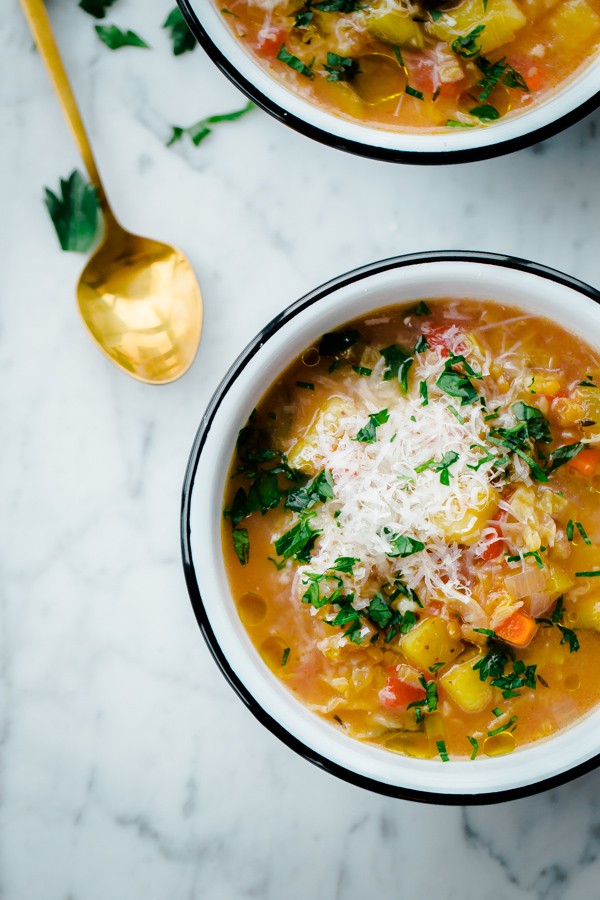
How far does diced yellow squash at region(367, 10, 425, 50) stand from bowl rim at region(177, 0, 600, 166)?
25cm

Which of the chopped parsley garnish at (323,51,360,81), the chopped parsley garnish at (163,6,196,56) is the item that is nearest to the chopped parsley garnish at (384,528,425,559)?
the chopped parsley garnish at (323,51,360,81)

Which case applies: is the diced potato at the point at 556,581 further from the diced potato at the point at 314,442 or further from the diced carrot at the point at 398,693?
the diced potato at the point at 314,442

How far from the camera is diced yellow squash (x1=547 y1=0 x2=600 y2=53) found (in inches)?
92.0

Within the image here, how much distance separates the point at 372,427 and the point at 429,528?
0.29 metres

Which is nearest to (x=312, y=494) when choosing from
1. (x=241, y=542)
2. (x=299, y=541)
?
(x=299, y=541)

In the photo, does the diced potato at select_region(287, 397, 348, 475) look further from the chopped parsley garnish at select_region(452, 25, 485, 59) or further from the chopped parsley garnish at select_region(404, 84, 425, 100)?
the chopped parsley garnish at select_region(452, 25, 485, 59)

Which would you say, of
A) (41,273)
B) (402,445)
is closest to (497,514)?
(402,445)

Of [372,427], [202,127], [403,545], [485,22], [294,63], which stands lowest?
[403,545]

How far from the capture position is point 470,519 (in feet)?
7.07

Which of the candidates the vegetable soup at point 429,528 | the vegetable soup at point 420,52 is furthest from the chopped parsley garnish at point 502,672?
the vegetable soup at point 420,52

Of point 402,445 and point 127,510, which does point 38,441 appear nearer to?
point 127,510

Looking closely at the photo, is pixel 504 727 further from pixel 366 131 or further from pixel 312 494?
pixel 366 131

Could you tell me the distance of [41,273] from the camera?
8.86ft

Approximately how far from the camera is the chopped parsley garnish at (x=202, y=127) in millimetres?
2652
